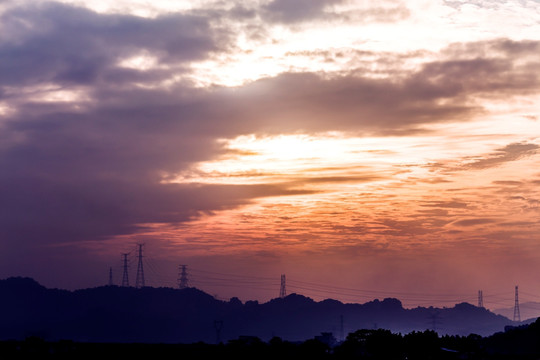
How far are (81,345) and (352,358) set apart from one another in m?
65.4

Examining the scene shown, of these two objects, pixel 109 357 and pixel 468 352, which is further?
pixel 468 352

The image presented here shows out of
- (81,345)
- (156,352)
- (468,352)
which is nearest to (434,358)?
(468,352)

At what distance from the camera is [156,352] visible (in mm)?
169250

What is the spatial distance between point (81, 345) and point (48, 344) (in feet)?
32.1

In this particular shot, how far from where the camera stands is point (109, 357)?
162125 mm

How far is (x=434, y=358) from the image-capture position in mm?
177250

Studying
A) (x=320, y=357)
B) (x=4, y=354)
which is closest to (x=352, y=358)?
(x=320, y=357)

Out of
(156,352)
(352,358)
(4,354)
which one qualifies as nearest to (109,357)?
(156,352)

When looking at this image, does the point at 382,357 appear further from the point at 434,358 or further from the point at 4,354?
the point at 4,354

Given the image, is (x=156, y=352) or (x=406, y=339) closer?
(x=156, y=352)

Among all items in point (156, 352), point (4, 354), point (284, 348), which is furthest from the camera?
point (284, 348)

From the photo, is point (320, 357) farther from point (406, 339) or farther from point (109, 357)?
point (109, 357)

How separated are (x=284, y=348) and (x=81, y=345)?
4919 centimetres

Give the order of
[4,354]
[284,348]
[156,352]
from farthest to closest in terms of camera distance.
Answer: [284,348] → [156,352] → [4,354]
